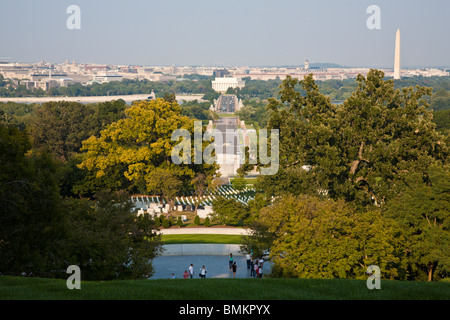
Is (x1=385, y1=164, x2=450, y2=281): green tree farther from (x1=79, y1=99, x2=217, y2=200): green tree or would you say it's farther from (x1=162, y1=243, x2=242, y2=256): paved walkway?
(x1=79, y1=99, x2=217, y2=200): green tree

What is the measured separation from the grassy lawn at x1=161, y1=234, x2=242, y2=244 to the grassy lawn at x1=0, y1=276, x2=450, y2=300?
62.1ft

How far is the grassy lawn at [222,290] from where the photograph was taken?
10.6m


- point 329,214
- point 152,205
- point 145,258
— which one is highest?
point 329,214

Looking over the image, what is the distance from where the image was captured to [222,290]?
11.3 meters

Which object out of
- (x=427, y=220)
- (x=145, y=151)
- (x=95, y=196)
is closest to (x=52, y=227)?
(x=95, y=196)

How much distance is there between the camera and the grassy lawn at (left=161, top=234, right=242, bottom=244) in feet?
104

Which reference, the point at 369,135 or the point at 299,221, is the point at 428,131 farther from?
the point at 299,221

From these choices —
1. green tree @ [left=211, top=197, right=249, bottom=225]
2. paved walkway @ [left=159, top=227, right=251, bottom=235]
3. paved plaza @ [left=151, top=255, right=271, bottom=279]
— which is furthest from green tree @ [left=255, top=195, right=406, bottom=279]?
paved walkway @ [left=159, top=227, right=251, bottom=235]

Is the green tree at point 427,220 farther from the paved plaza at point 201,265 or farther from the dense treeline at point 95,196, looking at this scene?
the dense treeline at point 95,196

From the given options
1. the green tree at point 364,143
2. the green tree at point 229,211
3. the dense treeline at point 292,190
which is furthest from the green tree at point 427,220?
the green tree at point 229,211

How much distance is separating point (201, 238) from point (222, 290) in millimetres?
21264

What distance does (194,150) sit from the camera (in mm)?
39188
